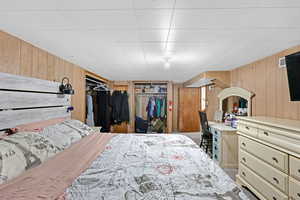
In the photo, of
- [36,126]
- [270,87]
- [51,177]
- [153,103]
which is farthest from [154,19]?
[153,103]

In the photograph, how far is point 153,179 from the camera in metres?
1.05

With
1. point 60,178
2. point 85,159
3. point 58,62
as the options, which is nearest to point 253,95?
point 85,159

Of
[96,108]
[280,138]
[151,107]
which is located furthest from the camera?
[151,107]

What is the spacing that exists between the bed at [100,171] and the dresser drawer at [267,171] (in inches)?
31.3

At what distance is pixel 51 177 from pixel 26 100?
3.91 feet

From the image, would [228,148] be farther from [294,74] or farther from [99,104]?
[99,104]

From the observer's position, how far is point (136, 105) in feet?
18.9

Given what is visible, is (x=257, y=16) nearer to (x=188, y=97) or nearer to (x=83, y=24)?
(x=83, y=24)

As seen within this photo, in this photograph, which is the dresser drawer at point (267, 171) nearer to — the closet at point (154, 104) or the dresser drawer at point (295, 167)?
the dresser drawer at point (295, 167)

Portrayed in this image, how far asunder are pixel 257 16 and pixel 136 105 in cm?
478

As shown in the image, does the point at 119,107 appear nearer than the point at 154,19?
No

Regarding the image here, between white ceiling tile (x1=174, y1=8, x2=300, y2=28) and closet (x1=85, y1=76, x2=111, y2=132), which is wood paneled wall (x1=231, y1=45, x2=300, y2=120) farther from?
closet (x1=85, y1=76, x2=111, y2=132)

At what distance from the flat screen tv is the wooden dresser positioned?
12.6 inches

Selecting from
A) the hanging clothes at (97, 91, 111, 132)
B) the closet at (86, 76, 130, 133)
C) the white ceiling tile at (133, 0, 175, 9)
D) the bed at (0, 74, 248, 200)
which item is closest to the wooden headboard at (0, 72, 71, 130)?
the bed at (0, 74, 248, 200)
